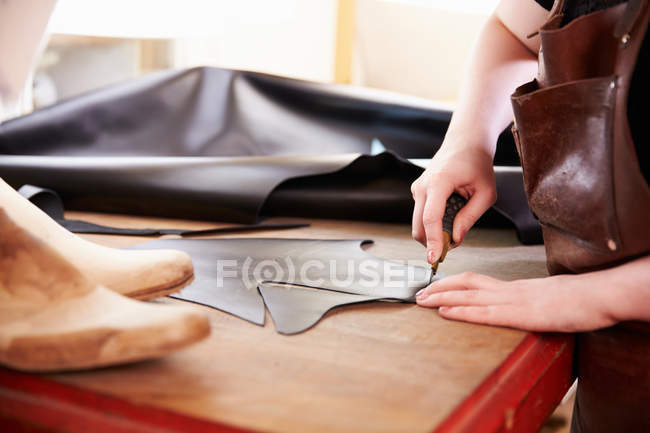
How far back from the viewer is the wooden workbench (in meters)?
0.44

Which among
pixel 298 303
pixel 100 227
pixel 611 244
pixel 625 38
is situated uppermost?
pixel 625 38

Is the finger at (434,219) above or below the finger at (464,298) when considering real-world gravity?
above

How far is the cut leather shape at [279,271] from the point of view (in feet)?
2.49

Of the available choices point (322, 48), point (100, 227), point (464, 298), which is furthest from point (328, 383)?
point (322, 48)

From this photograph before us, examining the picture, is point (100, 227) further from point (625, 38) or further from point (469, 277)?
point (625, 38)

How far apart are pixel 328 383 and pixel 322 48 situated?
3.02 meters

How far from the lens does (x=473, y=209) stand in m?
0.90

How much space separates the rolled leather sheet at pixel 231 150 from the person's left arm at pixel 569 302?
548 millimetres

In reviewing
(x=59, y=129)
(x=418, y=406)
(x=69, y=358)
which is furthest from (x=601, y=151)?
(x=59, y=129)

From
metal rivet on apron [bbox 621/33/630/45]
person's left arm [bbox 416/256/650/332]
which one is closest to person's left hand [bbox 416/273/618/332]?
person's left arm [bbox 416/256/650/332]

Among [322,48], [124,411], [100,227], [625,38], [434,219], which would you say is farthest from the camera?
[322,48]

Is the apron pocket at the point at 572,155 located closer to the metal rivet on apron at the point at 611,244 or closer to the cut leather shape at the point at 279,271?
the metal rivet on apron at the point at 611,244

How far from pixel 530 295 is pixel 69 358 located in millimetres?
500

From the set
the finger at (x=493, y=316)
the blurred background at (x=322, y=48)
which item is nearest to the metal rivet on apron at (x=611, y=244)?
the finger at (x=493, y=316)
